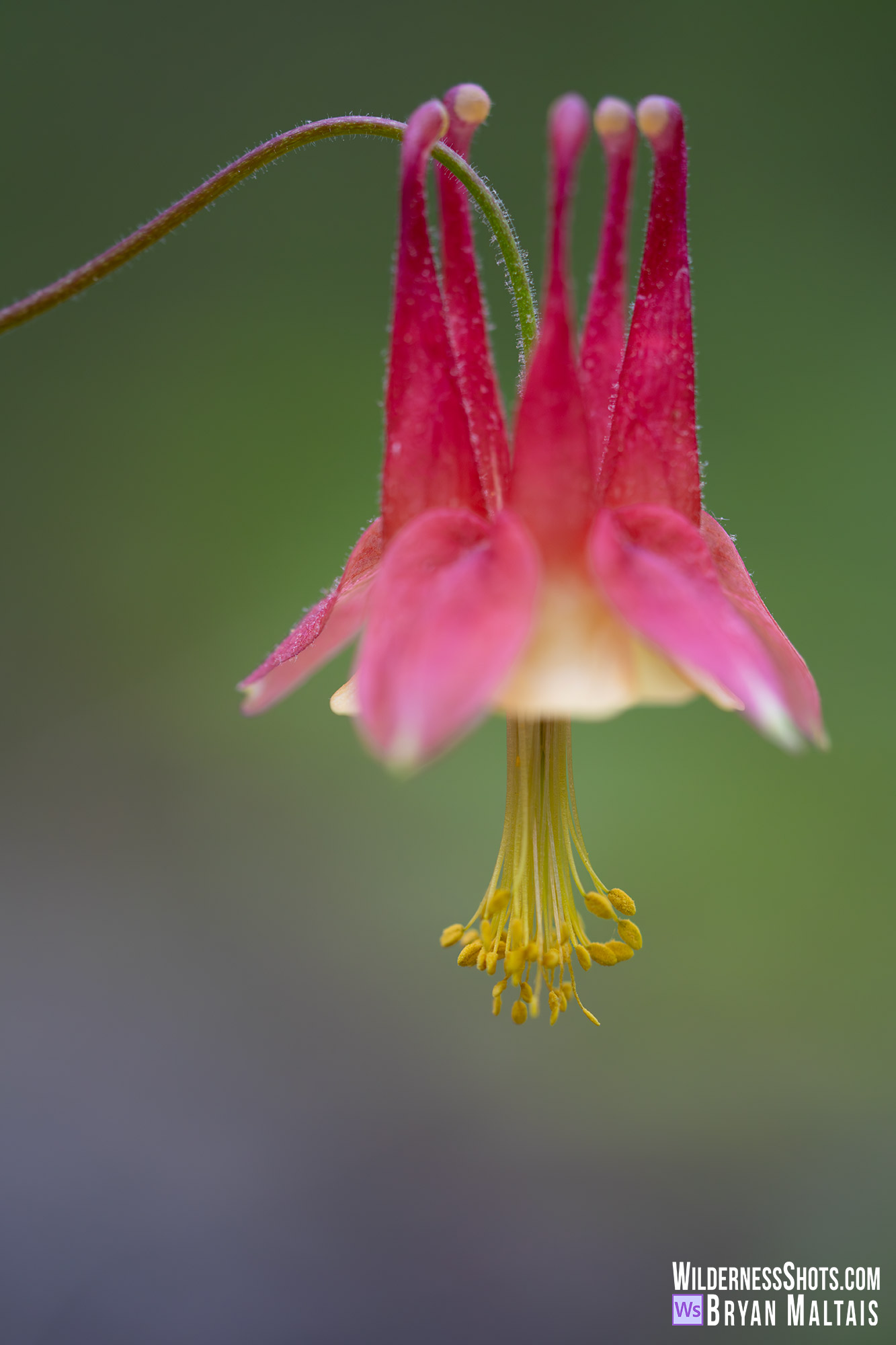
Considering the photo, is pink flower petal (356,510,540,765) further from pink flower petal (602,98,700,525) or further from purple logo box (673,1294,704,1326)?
purple logo box (673,1294,704,1326)

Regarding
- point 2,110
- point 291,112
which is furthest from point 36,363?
point 291,112

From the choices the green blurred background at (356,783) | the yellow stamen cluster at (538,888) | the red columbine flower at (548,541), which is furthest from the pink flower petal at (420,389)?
the green blurred background at (356,783)

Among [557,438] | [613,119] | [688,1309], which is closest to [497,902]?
[557,438]

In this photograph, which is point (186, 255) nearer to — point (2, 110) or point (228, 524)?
point (2, 110)

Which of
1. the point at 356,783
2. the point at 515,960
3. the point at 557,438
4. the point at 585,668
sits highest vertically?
the point at 356,783

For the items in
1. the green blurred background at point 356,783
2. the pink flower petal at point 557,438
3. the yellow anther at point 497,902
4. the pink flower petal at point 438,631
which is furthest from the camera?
the green blurred background at point 356,783

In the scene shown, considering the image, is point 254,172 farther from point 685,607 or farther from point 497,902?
point 497,902

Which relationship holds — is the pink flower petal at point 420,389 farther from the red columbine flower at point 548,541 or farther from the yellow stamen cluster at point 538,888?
the yellow stamen cluster at point 538,888
